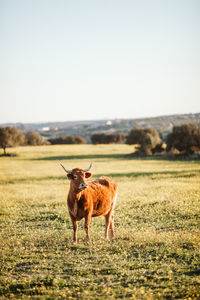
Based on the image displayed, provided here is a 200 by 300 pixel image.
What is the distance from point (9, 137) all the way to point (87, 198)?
61881 millimetres

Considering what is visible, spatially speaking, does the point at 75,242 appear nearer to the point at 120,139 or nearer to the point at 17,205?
the point at 17,205

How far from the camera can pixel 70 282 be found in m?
7.89

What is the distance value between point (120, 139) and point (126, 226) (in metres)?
105

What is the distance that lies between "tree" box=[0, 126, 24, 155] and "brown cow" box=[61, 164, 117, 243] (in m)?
60.0

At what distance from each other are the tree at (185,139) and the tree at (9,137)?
36273 millimetres

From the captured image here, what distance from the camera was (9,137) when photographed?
68.9m

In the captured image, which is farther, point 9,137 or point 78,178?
point 9,137

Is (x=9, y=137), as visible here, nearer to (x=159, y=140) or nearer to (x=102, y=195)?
(x=159, y=140)

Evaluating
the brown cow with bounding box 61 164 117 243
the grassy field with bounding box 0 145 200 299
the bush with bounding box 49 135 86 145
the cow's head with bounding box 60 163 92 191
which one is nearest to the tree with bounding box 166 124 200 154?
the grassy field with bounding box 0 145 200 299

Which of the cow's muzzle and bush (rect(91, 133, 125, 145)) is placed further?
bush (rect(91, 133, 125, 145))

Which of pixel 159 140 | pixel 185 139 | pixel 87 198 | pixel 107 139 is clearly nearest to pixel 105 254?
pixel 87 198

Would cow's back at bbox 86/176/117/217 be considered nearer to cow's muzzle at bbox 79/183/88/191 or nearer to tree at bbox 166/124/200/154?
cow's muzzle at bbox 79/183/88/191

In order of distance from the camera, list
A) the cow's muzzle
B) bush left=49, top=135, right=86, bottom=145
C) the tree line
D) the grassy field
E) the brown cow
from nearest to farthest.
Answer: the grassy field, the cow's muzzle, the brown cow, the tree line, bush left=49, top=135, right=86, bottom=145

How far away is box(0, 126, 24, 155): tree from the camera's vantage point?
68000mm
